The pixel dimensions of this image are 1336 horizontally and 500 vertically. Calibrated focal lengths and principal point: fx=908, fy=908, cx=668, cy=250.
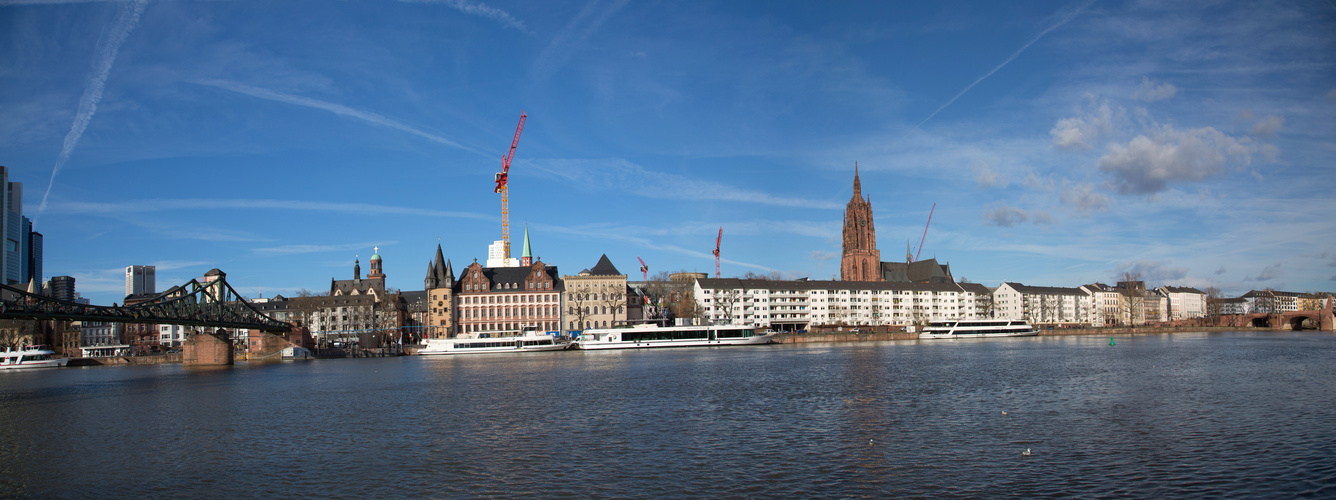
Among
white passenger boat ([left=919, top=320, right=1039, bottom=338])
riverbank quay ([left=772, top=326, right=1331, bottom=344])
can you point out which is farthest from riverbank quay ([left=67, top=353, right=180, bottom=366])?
white passenger boat ([left=919, top=320, right=1039, bottom=338])

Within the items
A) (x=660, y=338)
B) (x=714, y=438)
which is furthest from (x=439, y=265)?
(x=714, y=438)

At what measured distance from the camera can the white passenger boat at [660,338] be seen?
417 ft

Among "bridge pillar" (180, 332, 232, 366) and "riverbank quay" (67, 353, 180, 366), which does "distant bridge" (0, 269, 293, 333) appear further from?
"riverbank quay" (67, 353, 180, 366)

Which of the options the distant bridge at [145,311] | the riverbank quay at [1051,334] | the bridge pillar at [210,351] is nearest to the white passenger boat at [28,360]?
the distant bridge at [145,311]

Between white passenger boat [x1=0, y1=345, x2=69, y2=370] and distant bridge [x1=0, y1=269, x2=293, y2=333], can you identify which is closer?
distant bridge [x1=0, y1=269, x2=293, y2=333]

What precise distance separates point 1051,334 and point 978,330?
60.2 feet

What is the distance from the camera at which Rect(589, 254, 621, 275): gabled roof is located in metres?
171

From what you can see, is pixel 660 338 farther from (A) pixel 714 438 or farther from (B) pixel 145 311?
(A) pixel 714 438

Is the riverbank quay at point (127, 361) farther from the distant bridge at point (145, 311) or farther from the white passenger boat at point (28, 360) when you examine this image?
the distant bridge at point (145, 311)

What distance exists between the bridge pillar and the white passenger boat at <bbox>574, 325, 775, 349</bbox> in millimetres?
44995

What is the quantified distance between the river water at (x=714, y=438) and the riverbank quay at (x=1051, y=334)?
3392 inches

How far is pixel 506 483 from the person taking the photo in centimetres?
2512

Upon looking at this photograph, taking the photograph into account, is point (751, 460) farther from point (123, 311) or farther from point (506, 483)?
point (123, 311)

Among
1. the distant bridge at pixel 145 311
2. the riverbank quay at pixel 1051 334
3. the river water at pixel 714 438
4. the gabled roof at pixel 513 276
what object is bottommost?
the riverbank quay at pixel 1051 334
